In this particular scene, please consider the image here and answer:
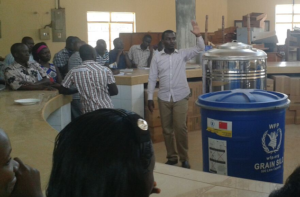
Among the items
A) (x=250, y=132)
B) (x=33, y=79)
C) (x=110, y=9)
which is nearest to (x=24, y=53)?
(x=33, y=79)

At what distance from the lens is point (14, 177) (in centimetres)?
152

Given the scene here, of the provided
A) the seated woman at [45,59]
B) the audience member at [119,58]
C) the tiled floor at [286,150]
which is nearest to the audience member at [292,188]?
the tiled floor at [286,150]

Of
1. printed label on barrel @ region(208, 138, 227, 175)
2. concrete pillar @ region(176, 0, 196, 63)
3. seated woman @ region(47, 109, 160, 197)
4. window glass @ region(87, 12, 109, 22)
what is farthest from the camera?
window glass @ region(87, 12, 109, 22)

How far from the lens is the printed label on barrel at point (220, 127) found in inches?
111

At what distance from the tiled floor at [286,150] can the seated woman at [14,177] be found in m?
3.62

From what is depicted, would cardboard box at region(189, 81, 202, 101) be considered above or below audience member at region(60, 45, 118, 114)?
below

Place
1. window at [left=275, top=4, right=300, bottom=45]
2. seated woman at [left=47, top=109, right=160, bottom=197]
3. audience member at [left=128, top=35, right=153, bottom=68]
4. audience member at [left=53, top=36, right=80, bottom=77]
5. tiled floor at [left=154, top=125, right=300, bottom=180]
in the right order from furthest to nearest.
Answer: window at [left=275, top=4, right=300, bottom=45], audience member at [left=128, top=35, right=153, bottom=68], audience member at [left=53, top=36, right=80, bottom=77], tiled floor at [left=154, top=125, right=300, bottom=180], seated woman at [left=47, top=109, right=160, bottom=197]

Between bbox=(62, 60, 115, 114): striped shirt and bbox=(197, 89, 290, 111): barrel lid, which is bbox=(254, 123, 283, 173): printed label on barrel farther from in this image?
bbox=(62, 60, 115, 114): striped shirt

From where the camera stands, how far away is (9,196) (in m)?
1.52

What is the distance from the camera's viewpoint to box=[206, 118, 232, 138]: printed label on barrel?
9.25 feet

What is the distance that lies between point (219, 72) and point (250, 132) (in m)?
1.58

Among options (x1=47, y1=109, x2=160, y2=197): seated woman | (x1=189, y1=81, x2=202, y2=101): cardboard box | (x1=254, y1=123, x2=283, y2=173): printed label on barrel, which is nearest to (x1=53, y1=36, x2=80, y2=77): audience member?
(x1=189, y1=81, x2=202, y2=101): cardboard box

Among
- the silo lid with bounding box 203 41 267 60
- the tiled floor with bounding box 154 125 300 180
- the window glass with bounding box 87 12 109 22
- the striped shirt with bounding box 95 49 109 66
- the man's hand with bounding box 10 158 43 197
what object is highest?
the window glass with bounding box 87 12 109 22

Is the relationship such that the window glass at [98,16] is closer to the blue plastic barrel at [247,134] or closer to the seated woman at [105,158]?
the blue plastic barrel at [247,134]
